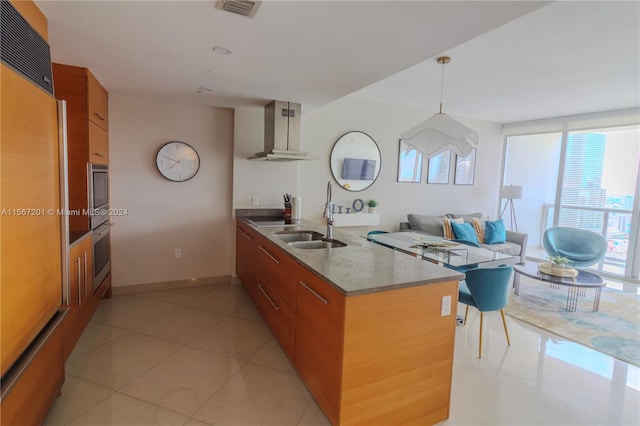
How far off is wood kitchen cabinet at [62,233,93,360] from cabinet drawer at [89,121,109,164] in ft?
2.44

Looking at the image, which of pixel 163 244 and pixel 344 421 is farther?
pixel 163 244

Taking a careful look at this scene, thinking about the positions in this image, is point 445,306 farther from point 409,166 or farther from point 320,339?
point 409,166

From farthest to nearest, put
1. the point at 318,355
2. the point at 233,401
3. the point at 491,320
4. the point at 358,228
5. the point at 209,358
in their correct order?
the point at 358,228 → the point at 491,320 → the point at 209,358 → the point at 233,401 → the point at 318,355

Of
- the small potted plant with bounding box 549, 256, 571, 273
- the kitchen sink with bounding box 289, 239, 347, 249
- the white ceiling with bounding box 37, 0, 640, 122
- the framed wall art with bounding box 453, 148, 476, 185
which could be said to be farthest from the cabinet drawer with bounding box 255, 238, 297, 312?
the framed wall art with bounding box 453, 148, 476, 185

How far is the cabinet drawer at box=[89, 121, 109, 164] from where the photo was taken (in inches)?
110

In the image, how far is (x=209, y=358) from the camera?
7.98 ft

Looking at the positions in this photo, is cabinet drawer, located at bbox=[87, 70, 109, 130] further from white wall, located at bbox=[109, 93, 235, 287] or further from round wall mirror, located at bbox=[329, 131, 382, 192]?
round wall mirror, located at bbox=[329, 131, 382, 192]

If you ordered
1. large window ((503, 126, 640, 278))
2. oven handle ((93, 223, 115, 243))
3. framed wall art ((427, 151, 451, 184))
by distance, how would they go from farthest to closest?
framed wall art ((427, 151, 451, 184)), large window ((503, 126, 640, 278)), oven handle ((93, 223, 115, 243))

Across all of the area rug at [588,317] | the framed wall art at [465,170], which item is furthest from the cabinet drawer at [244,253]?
the framed wall art at [465,170]

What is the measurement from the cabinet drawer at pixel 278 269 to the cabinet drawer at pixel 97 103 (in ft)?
6.10

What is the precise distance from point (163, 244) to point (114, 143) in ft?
4.09

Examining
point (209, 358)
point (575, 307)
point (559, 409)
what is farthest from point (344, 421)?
point (575, 307)

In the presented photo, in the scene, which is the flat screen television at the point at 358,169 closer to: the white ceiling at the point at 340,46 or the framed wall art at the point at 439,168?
the white ceiling at the point at 340,46

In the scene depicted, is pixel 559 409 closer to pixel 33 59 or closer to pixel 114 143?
pixel 33 59
